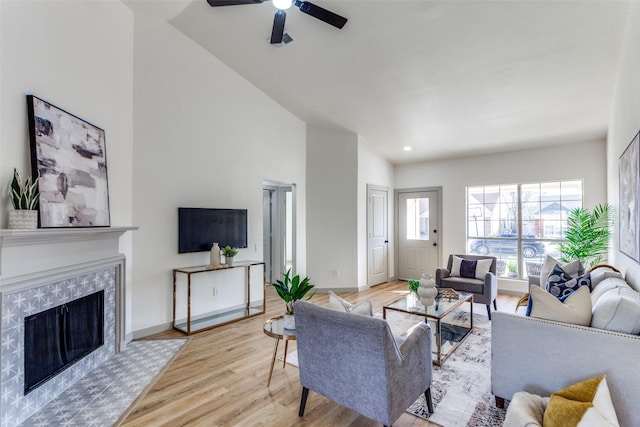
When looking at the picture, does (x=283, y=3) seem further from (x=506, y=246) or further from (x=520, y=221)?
(x=506, y=246)

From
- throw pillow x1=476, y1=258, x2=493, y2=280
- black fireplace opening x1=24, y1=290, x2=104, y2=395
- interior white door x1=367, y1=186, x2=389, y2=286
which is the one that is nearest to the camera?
black fireplace opening x1=24, y1=290, x2=104, y2=395

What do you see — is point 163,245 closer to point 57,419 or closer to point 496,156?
point 57,419

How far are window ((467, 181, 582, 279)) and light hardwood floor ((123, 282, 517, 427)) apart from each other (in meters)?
4.38

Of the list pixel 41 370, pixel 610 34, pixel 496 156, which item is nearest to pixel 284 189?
pixel 496 156

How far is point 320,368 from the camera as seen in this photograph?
2031 millimetres

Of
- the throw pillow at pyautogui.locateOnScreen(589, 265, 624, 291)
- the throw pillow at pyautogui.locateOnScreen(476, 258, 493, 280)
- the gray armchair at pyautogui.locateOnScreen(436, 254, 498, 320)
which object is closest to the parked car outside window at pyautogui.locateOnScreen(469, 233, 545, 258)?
the gray armchair at pyautogui.locateOnScreen(436, 254, 498, 320)

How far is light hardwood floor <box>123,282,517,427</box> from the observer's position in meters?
2.15

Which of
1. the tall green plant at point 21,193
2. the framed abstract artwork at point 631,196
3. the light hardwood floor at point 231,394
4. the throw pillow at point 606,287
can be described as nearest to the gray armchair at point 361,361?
the light hardwood floor at point 231,394

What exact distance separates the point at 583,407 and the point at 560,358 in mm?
450

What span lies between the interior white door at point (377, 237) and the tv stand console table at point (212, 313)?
228cm

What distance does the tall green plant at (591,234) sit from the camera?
4.27 meters

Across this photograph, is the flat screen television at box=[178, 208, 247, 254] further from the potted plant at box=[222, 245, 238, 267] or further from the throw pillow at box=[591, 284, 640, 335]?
the throw pillow at box=[591, 284, 640, 335]

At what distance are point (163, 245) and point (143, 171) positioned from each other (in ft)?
2.89

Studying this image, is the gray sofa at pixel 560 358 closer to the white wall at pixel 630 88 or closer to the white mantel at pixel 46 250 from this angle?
the white wall at pixel 630 88
